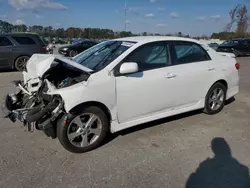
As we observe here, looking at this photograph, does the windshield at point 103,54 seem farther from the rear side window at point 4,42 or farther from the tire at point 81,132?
the rear side window at point 4,42

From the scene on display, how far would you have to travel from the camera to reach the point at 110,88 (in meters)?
3.40

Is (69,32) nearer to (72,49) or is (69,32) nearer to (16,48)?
(72,49)

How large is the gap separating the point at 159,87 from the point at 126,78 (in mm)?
654

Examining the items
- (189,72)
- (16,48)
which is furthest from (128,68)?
(16,48)

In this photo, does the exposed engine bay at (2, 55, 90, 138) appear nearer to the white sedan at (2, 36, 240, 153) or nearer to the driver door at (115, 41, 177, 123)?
the white sedan at (2, 36, 240, 153)

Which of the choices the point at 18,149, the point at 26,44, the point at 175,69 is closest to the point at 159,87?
the point at 175,69

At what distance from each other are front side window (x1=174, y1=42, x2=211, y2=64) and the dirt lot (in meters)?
1.23

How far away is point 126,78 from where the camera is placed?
3531 mm

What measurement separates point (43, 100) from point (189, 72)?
8.38ft

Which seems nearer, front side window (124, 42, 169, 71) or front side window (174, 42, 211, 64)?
front side window (124, 42, 169, 71)

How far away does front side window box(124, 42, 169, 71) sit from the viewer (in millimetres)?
3757

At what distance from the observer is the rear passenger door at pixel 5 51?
33.4ft

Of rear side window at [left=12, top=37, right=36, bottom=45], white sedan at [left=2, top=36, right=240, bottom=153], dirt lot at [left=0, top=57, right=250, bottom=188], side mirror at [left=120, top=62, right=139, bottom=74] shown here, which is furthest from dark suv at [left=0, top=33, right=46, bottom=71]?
side mirror at [left=120, top=62, right=139, bottom=74]

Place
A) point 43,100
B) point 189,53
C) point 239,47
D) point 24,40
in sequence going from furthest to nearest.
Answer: point 239,47 → point 24,40 → point 189,53 → point 43,100
